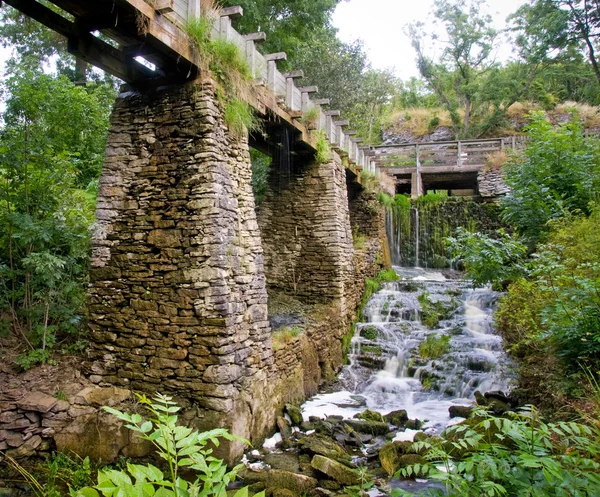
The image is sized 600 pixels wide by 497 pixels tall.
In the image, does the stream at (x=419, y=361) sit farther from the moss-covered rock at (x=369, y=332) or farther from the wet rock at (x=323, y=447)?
the wet rock at (x=323, y=447)

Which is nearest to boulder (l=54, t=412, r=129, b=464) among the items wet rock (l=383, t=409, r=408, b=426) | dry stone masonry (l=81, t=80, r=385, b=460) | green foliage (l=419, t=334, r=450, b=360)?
dry stone masonry (l=81, t=80, r=385, b=460)

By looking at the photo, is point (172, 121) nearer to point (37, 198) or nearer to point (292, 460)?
point (37, 198)

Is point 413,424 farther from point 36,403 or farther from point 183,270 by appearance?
point 36,403

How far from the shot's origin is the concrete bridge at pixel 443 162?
18.9m

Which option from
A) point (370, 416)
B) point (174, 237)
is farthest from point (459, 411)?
point (174, 237)

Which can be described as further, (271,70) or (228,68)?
(271,70)

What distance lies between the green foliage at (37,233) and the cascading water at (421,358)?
3809mm

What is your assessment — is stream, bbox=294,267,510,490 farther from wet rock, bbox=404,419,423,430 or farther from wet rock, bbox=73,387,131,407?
wet rock, bbox=73,387,131,407

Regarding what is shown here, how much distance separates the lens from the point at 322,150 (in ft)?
31.3

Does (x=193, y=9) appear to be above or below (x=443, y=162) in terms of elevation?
below

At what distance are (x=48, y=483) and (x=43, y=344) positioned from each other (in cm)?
169

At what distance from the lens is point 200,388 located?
531 cm

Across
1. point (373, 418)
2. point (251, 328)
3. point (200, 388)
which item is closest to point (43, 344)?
point (200, 388)

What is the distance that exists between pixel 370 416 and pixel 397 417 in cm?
39
